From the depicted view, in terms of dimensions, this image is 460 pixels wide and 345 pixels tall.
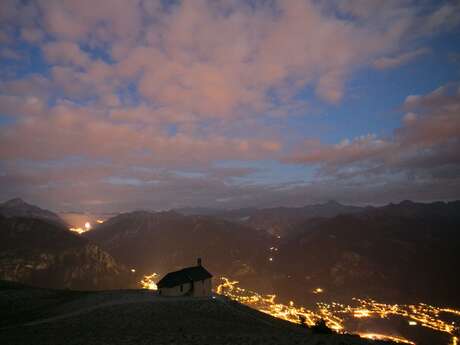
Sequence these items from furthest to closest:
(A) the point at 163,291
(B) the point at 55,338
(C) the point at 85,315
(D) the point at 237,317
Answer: (A) the point at 163,291
(D) the point at 237,317
(C) the point at 85,315
(B) the point at 55,338

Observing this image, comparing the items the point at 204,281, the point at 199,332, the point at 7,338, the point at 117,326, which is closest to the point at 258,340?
the point at 199,332

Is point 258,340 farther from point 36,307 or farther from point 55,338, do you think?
point 36,307

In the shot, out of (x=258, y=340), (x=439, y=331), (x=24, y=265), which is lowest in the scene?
(x=439, y=331)

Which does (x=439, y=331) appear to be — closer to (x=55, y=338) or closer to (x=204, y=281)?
(x=204, y=281)

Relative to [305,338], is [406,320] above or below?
below

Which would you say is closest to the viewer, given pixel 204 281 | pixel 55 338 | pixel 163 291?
pixel 55 338

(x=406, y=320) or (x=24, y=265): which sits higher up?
(x=24, y=265)

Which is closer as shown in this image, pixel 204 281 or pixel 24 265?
pixel 204 281

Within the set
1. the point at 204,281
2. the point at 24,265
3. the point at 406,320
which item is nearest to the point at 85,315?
the point at 204,281

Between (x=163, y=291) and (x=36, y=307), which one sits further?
(x=163, y=291)
